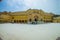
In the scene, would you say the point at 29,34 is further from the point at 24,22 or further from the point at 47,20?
the point at 47,20

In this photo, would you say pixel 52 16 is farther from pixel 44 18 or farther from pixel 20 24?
pixel 20 24

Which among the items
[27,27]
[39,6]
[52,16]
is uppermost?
[39,6]

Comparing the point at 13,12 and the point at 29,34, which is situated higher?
the point at 13,12

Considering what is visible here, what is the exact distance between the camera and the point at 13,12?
2113mm

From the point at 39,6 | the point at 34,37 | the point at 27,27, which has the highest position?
the point at 39,6

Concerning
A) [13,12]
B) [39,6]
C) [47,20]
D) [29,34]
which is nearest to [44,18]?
[47,20]

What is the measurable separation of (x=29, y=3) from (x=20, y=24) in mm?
333

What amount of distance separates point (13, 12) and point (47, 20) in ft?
1.67

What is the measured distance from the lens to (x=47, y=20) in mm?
2088

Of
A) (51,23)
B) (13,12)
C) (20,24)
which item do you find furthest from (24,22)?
(51,23)

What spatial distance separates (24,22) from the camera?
82.4 inches

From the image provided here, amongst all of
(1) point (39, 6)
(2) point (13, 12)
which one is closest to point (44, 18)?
(1) point (39, 6)

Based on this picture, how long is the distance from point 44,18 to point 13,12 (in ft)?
1.52

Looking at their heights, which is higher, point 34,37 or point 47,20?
point 47,20
